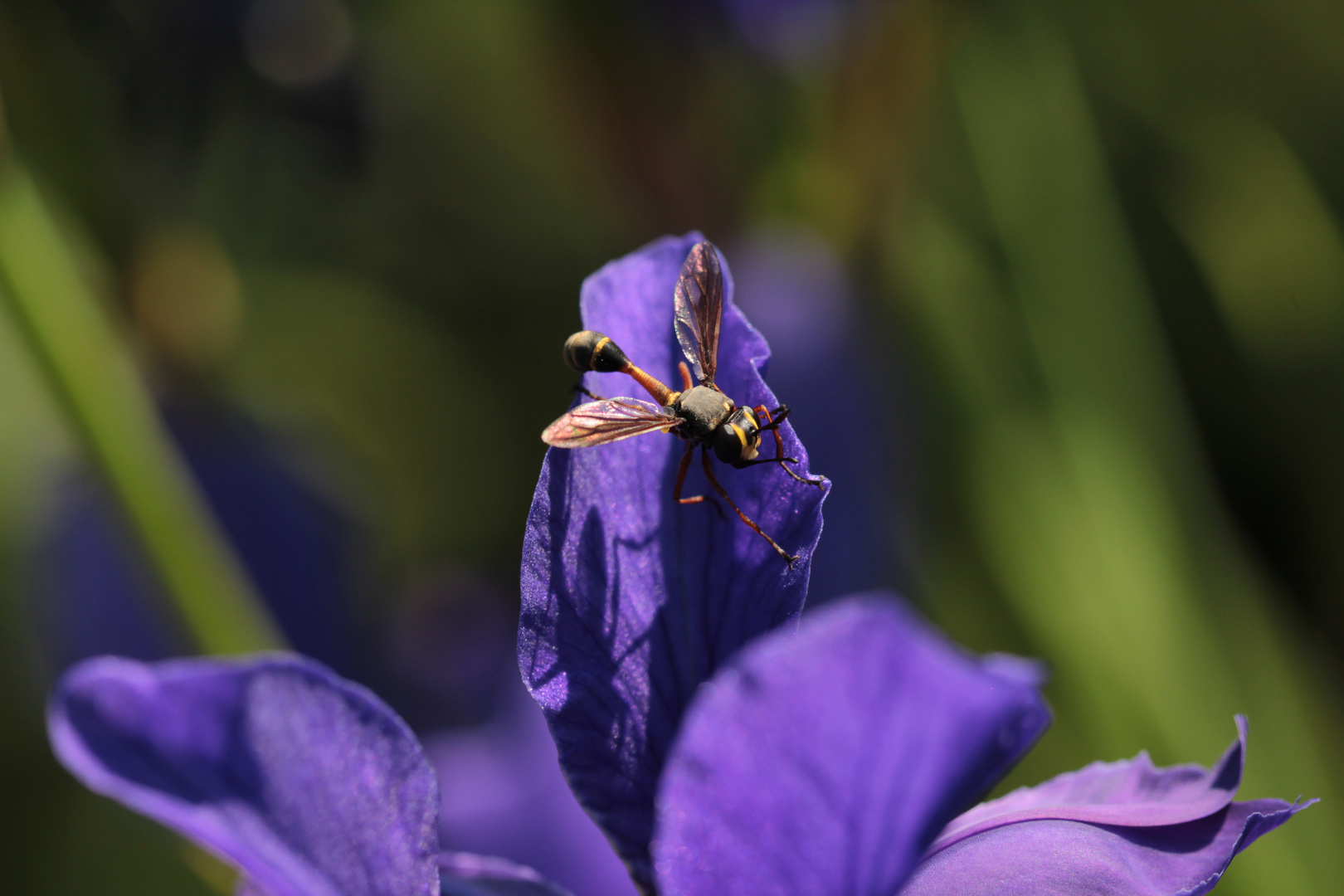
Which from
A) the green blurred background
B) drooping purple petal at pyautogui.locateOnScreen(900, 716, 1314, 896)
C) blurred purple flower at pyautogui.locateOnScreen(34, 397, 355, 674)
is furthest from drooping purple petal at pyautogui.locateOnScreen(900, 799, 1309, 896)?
blurred purple flower at pyautogui.locateOnScreen(34, 397, 355, 674)

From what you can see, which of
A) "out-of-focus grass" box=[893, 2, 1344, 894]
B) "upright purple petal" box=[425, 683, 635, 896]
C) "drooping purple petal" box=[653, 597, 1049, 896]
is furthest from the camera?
"out-of-focus grass" box=[893, 2, 1344, 894]

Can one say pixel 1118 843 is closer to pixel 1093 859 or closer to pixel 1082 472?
pixel 1093 859

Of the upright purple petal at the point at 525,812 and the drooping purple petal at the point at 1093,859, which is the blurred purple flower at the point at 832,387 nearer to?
the upright purple petal at the point at 525,812

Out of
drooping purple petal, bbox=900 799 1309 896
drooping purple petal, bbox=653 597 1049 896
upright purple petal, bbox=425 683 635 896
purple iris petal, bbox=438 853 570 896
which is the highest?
drooping purple petal, bbox=653 597 1049 896

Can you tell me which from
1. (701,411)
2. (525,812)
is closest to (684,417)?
(701,411)

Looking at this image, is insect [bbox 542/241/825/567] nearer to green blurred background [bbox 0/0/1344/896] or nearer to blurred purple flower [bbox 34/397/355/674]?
green blurred background [bbox 0/0/1344/896]

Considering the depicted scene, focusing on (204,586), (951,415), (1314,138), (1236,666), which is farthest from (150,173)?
(1314,138)

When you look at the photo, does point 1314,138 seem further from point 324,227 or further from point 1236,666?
point 324,227
